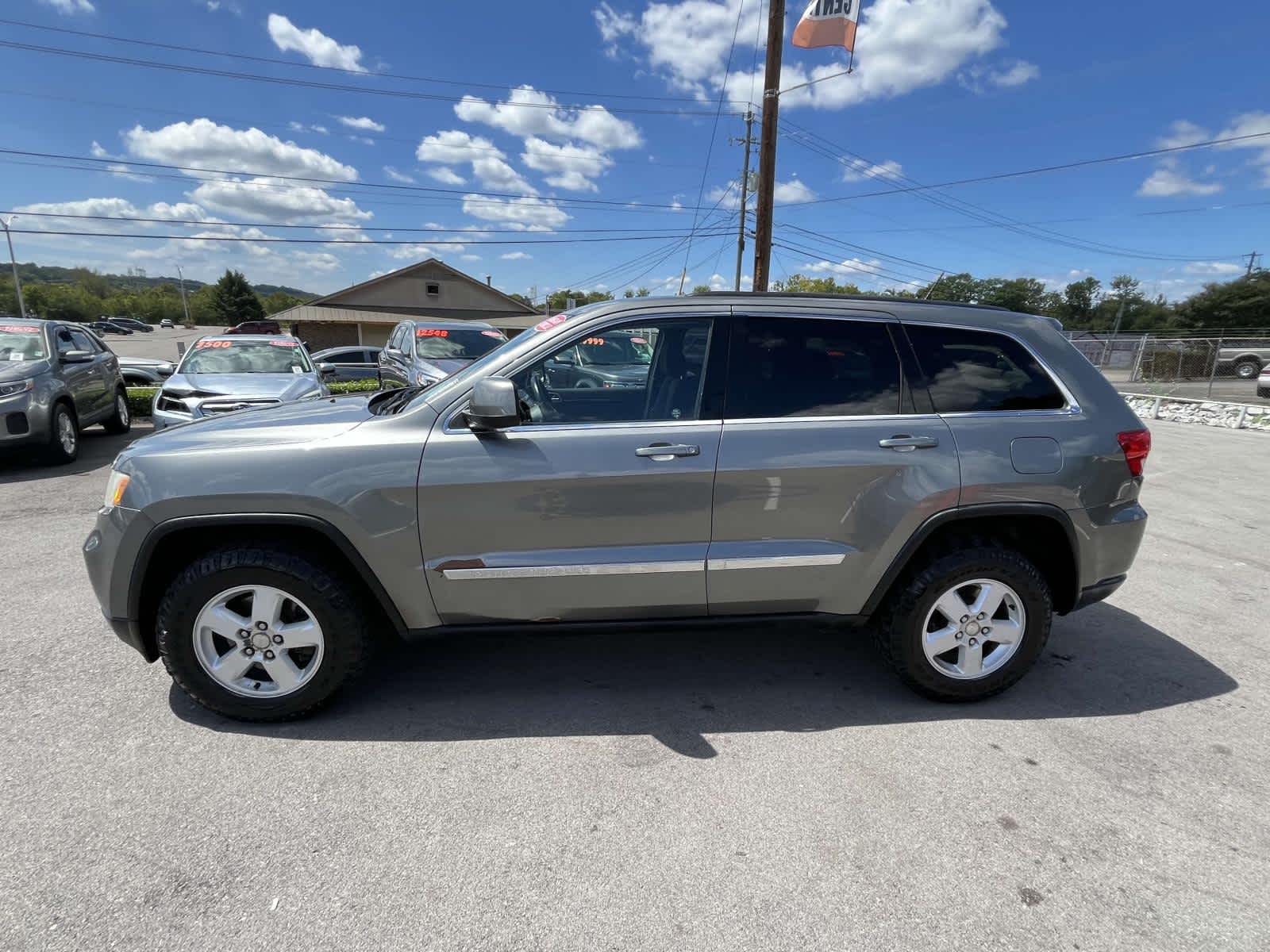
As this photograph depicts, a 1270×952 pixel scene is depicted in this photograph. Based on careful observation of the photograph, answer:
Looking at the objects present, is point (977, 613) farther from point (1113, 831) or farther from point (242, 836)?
point (242, 836)

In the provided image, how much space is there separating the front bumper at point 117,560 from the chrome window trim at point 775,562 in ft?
7.58

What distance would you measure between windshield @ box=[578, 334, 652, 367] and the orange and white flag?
1067cm

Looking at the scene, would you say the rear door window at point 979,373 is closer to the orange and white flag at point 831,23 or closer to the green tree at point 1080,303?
the orange and white flag at point 831,23

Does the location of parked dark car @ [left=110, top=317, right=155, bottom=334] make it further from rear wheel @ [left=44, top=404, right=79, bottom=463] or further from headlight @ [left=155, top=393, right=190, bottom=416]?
headlight @ [left=155, top=393, right=190, bottom=416]

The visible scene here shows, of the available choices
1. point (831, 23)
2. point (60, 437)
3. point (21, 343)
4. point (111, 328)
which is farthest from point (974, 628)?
point (111, 328)

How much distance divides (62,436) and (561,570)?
8.33m

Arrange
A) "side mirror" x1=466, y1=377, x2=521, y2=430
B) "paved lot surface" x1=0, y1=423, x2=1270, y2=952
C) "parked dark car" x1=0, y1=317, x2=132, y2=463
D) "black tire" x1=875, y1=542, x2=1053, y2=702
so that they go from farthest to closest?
"parked dark car" x1=0, y1=317, x2=132, y2=463 → "black tire" x1=875, y1=542, x2=1053, y2=702 → "side mirror" x1=466, y1=377, x2=521, y2=430 → "paved lot surface" x1=0, y1=423, x2=1270, y2=952

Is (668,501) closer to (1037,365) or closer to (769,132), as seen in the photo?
(1037,365)

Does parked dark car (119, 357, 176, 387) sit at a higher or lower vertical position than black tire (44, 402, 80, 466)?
higher

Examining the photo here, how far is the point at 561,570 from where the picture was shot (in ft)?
9.33

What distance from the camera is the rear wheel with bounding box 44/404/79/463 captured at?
7.84m

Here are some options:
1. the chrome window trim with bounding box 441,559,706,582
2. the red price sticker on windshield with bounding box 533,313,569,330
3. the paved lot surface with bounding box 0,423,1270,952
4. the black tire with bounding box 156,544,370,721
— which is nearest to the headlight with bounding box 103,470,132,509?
the black tire with bounding box 156,544,370,721

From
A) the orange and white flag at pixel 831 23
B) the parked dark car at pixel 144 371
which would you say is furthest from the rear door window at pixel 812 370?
the parked dark car at pixel 144 371

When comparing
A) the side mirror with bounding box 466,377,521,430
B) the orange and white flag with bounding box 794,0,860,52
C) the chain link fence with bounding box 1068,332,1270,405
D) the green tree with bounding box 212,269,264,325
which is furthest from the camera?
the green tree with bounding box 212,269,264,325
